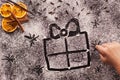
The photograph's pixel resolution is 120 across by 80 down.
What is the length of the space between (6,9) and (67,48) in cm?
48

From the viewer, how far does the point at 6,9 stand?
2.41m

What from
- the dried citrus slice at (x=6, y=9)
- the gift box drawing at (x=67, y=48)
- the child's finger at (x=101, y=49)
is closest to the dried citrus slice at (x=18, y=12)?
the dried citrus slice at (x=6, y=9)

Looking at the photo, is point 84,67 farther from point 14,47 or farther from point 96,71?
point 14,47

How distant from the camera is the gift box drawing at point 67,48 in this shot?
2428mm

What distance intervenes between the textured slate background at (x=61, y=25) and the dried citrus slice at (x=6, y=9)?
0.41 ft

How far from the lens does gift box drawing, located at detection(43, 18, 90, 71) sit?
2428 millimetres

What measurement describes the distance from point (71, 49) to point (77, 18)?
0.21 m

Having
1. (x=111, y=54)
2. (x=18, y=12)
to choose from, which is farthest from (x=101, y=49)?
(x=18, y=12)

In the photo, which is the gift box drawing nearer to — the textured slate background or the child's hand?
the textured slate background

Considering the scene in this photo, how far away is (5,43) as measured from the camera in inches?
97.0

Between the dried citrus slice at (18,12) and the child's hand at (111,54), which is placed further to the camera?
the dried citrus slice at (18,12)

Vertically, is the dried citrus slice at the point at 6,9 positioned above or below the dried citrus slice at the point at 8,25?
above

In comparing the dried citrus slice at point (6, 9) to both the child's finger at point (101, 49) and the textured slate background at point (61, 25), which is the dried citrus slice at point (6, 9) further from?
the child's finger at point (101, 49)

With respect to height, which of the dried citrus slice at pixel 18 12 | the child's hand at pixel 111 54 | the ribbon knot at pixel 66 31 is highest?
the dried citrus slice at pixel 18 12
